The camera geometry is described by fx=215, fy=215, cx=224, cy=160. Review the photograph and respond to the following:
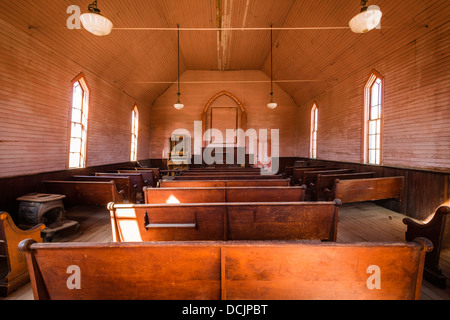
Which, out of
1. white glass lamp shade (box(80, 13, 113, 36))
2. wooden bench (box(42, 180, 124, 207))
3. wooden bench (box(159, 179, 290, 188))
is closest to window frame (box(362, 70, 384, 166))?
wooden bench (box(159, 179, 290, 188))

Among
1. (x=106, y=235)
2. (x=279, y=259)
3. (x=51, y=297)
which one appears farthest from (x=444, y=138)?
(x=106, y=235)

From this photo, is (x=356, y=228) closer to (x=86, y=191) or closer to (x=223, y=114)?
(x=86, y=191)

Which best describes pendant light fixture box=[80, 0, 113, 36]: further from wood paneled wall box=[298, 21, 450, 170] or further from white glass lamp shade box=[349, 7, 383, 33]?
wood paneled wall box=[298, 21, 450, 170]

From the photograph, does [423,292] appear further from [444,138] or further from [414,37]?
[414,37]

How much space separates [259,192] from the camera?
322cm

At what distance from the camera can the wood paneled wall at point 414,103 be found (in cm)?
404

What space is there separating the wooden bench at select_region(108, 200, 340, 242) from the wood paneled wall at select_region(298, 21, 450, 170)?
3.48 meters

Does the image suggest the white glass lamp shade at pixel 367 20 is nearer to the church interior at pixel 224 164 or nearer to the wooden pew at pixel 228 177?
the church interior at pixel 224 164

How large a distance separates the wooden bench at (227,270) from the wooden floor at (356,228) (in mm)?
1390

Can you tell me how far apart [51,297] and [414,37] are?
22.8 feet

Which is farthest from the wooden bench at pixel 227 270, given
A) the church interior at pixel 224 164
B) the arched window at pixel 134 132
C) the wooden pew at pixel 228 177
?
the arched window at pixel 134 132

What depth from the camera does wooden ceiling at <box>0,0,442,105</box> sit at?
440 centimetres

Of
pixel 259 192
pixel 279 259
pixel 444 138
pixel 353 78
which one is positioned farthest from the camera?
pixel 353 78

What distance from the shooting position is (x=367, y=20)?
9.82ft
